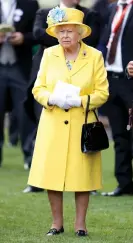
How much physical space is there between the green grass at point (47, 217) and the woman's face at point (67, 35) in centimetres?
162

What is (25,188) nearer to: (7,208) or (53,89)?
(7,208)

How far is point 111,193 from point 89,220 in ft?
5.86

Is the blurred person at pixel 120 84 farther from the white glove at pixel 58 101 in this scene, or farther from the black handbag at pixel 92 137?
the white glove at pixel 58 101

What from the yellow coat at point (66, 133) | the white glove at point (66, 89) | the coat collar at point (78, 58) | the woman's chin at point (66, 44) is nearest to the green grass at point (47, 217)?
the yellow coat at point (66, 133)

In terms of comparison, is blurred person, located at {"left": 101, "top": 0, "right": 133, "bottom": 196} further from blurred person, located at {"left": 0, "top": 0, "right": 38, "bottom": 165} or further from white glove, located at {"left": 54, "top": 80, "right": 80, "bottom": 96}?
white glove, located at {"left": 54, "top": 80, "right": 80, "bottom": 96}

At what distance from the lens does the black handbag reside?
8.45 meters

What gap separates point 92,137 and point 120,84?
2.67 metres

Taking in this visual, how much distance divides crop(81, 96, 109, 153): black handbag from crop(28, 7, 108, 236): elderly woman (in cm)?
6

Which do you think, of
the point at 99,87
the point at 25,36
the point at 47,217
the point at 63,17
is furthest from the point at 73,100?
the point at 25,36

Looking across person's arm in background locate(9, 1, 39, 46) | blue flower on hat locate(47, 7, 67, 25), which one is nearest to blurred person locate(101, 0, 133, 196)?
person's arm in background locate(9, 1, 39, 46)

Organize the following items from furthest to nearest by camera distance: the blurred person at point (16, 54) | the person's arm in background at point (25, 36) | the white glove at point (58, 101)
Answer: the blurred person at point (16, 54) → the person's arm in background at point (25, 36) → the white glove at point (58, 101)

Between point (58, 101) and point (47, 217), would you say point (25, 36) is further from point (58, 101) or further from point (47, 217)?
point (58, 101)

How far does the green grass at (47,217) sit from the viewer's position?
858 centimetres

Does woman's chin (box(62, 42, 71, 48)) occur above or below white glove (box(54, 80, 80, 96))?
above
